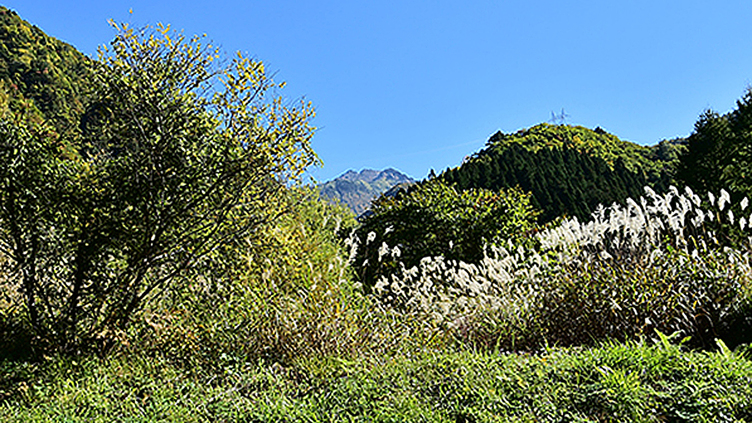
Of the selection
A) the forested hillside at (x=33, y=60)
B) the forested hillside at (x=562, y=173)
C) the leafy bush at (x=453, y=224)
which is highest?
the forested hillside at (x=33, y=60)

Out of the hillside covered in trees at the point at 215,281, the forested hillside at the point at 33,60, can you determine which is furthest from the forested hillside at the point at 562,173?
the forested hillside at the point at 33,60

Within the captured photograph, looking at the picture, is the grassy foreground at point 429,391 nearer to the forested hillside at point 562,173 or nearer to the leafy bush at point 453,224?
the leafy bush at point 453,224

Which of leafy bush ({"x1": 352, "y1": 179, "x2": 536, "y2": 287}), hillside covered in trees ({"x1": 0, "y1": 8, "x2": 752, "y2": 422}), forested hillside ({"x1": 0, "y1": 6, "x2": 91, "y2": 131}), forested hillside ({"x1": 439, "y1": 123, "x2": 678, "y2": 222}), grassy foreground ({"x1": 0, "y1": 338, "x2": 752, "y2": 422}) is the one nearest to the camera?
grassy foreground ({"x1": 0, "y1": 338, "x2": 752, "y2": 422})

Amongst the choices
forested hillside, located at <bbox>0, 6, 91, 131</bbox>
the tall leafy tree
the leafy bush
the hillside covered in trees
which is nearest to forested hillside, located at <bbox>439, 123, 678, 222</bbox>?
the leafy bush

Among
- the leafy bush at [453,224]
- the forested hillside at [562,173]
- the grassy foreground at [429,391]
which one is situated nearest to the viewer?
the grassy foreground at [429,391]

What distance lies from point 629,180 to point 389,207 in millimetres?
26750

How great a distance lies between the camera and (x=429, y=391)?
2672 mm

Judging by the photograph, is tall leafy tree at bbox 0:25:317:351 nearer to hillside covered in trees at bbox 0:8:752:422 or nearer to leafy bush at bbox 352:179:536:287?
hillside covered in trees at bbox 0:8:752:422

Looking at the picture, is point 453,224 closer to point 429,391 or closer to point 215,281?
point 215,281

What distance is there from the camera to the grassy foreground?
2305mm

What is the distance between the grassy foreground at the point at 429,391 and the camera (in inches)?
90.7

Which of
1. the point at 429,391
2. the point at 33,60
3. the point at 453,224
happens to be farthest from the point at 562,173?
the point at 33,60

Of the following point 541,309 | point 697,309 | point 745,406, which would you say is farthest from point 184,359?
point 697,309

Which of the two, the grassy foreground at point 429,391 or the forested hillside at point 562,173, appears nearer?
the grassy foreground at point 429,391
